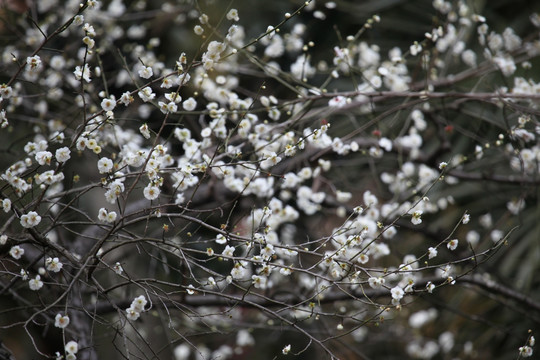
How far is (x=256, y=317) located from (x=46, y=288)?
71.0 inches

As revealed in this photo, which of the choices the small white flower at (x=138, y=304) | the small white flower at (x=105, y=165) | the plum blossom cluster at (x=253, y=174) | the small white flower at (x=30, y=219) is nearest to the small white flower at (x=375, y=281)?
the plum blossom cluster at (x=253, y=174)

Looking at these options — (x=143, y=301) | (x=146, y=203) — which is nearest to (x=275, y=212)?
(x=146, y=203)

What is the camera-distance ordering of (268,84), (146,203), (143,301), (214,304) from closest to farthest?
(143,301) < (214,304) < (146,203) < (268,84)

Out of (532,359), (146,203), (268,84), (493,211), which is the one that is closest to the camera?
(146,203)

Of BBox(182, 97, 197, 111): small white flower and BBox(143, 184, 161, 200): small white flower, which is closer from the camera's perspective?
BBox(143, 184, 161, 200): small white flower

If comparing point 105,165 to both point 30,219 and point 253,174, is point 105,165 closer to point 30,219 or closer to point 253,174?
point 30,219

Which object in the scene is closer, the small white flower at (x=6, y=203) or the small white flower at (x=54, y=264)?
the small white flower at (x=6, y=203)

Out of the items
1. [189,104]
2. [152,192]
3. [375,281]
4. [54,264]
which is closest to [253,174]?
[189,104]

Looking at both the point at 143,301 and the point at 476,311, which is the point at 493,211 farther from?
the point at 143,301

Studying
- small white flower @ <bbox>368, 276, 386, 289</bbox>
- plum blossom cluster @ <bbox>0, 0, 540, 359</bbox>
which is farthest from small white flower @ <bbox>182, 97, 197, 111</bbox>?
small white flower @ <bbox>368, 276, 386, 289</bbox>

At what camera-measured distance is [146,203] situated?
2.63 meters

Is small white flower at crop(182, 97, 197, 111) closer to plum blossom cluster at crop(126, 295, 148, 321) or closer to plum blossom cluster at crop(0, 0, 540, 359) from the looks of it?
plum blossom cluster at crop(0, 0, 540, 359)

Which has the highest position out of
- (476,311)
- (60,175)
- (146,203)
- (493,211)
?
(60,175)

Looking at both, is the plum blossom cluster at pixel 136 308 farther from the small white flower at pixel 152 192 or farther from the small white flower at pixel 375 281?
the small white flower at pixel 375 281
